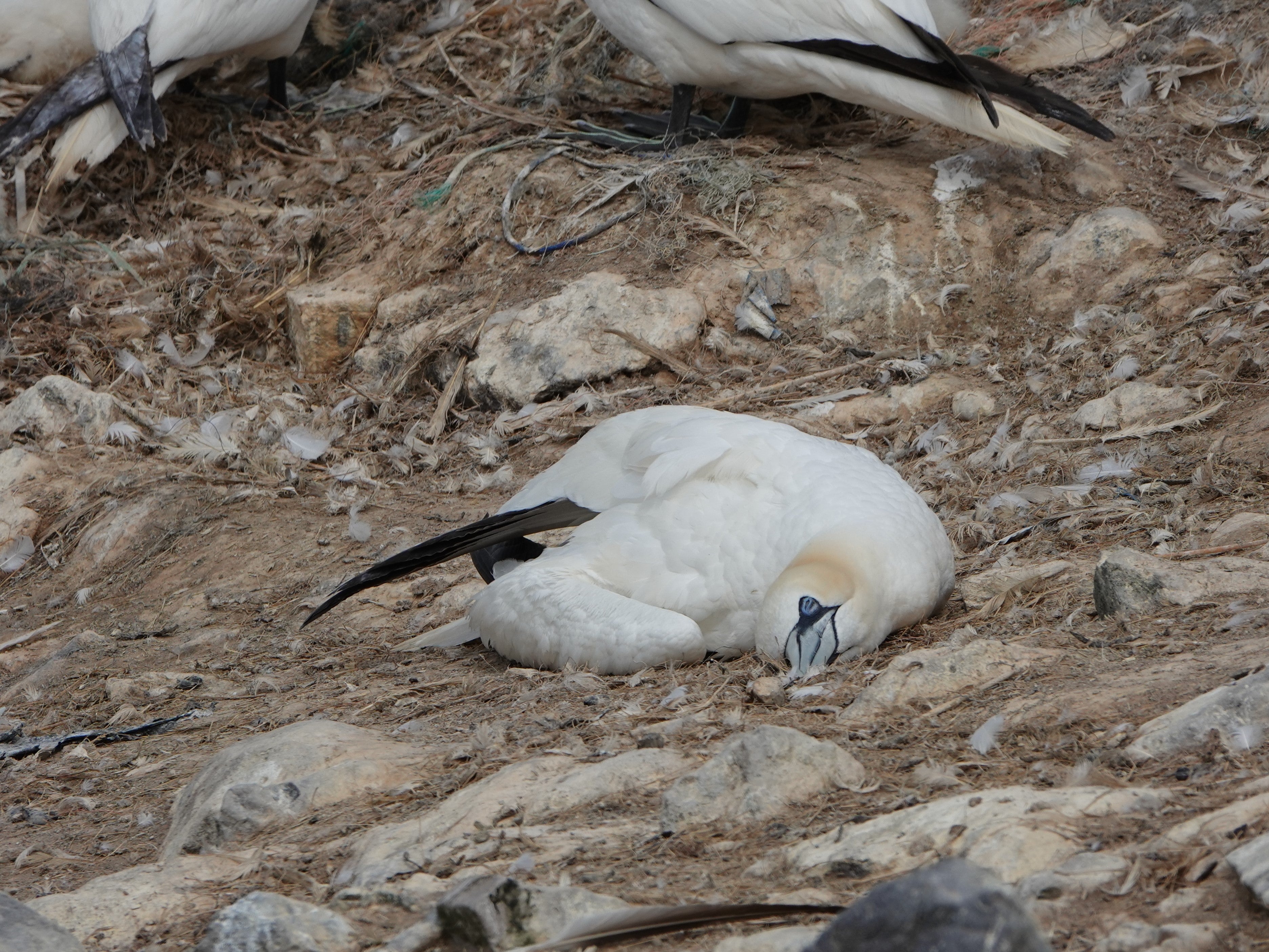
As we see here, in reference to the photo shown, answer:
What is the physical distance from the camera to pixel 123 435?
6.21 meters

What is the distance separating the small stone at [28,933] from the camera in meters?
2.06

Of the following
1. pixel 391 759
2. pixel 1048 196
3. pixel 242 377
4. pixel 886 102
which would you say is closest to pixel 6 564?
pixel 242 377

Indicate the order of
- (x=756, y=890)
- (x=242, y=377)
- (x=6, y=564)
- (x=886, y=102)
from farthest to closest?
(x=242, y=377) → (x=886, y=102) → (x=6, y=564) → (x=756, y=890)

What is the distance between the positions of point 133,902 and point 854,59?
4.63 metres

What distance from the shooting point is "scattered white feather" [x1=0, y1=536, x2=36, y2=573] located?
5.61 m

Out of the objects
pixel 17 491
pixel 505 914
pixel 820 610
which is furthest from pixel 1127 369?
pixel 17 491

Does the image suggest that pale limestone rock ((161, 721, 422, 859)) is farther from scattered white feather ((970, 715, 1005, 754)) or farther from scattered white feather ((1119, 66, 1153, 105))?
scattered white feather ((1119, 66, 1153, 105))

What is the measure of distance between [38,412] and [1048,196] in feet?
14.8

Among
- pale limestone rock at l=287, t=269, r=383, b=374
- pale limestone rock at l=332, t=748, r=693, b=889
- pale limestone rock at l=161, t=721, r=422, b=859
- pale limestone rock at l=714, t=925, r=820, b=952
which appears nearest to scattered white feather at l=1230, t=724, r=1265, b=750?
pale limestone rock at l=714, t=925, r=820, b=952

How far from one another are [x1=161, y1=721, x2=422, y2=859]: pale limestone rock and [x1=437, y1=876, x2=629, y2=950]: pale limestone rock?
0.89 metres

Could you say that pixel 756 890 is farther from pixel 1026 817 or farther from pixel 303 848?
pixel 303 848

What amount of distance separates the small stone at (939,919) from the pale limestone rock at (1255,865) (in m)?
0.41

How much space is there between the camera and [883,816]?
2.29 metres

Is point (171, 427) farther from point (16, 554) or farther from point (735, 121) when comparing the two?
point (735, 121)
